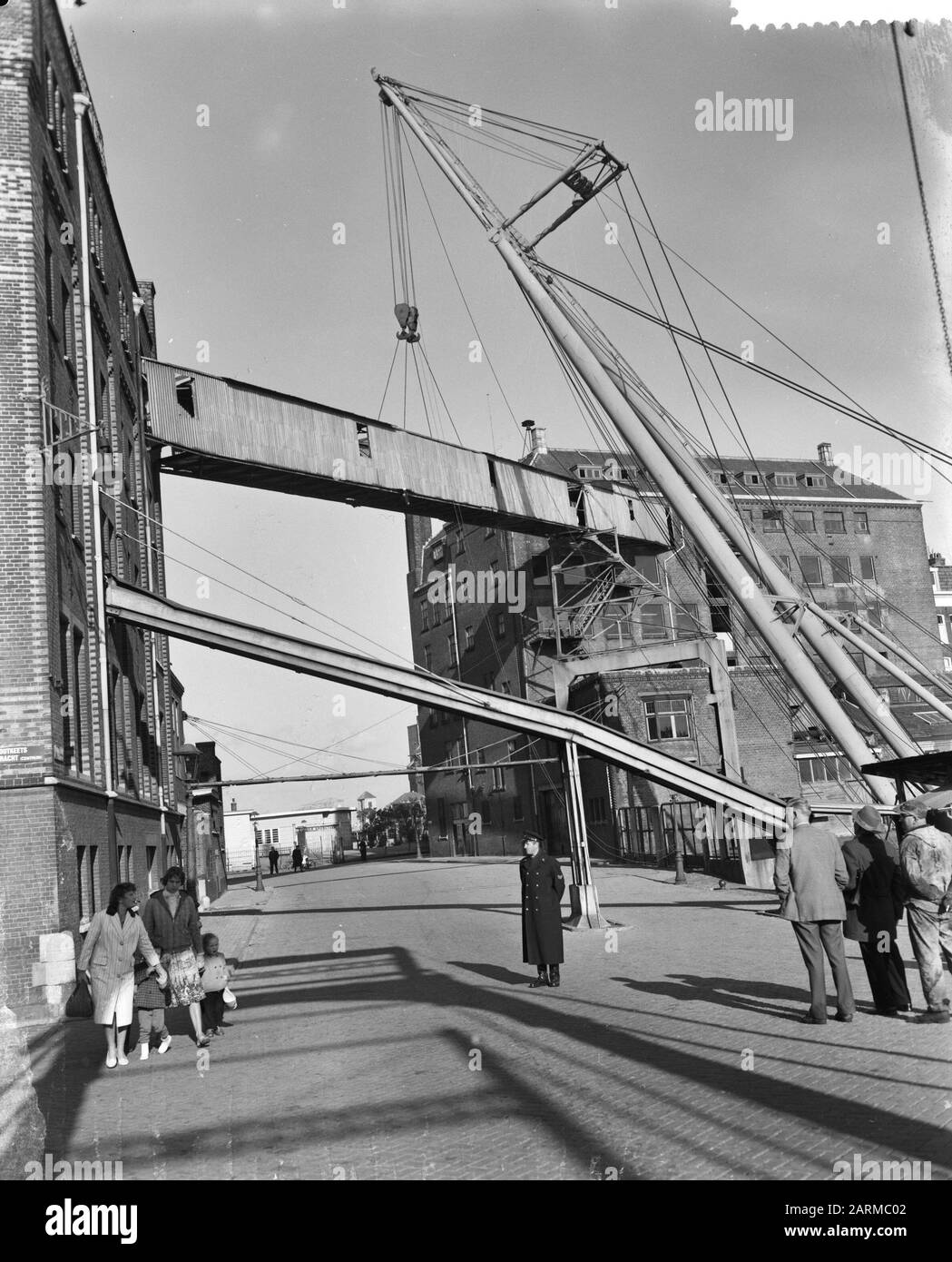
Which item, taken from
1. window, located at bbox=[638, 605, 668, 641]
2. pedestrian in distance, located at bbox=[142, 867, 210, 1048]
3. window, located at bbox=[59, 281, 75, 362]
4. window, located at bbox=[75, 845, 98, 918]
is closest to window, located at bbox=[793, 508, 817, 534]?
window, located at bbox=[638, 605, 668, 641]

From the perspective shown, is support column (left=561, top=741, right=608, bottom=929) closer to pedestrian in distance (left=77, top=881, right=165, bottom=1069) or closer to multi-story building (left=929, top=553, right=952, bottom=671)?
pedestrian in distance (left=77, top=881, right=165, bottom=1069)

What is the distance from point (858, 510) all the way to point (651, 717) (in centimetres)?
1958

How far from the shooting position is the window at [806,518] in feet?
176

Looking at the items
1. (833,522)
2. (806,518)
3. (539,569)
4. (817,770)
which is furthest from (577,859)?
(833,522)

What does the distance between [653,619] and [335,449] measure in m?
22.5

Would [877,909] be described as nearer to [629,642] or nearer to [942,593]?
[629,642]

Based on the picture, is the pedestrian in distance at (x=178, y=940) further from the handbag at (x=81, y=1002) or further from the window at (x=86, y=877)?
the window at (x=86, y=877)

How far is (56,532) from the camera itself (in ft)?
47.9

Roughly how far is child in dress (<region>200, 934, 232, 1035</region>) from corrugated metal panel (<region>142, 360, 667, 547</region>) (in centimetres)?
1607

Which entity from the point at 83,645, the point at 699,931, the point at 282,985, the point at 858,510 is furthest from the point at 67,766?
the point at 858,510

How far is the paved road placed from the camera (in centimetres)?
566

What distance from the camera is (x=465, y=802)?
52000mm

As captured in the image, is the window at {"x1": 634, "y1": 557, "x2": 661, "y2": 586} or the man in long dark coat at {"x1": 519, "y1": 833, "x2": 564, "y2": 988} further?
the window at {"x1": 634, "y1": 557, "x2": 661, "y2": 586}

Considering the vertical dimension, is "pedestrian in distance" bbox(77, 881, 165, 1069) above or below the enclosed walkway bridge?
below
